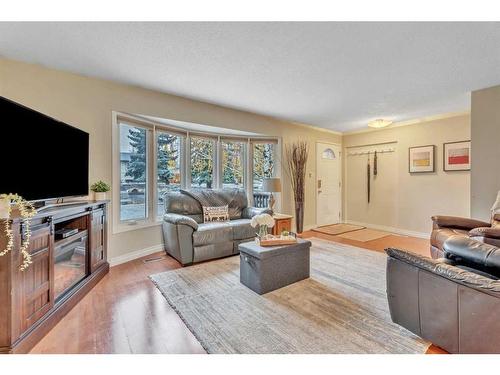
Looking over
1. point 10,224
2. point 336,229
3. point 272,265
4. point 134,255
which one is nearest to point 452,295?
point 272,265

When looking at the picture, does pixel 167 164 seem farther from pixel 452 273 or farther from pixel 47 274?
pixel 452 273

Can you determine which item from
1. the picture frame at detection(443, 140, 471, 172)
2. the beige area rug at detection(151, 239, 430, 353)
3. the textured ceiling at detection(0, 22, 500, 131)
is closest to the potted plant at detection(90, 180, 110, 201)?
the beige area rug at detection(151, 239, 430, 353)

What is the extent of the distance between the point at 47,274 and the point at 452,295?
279 centimetres

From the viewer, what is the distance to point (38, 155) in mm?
2051

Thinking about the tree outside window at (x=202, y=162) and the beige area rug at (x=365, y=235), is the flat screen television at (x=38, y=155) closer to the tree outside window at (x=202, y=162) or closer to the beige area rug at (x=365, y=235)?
the tree outside window at (x=202, y=162)

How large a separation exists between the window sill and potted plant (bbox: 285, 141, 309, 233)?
2.79 metres

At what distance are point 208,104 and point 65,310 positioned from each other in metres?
3.25

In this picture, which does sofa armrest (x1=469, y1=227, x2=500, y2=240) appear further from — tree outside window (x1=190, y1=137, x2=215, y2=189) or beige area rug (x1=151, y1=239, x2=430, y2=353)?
tree outside window (x1=190, y1=137, x2=215, y2=189)

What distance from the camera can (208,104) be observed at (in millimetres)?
4023

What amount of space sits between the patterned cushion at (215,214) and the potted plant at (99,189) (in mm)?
1455

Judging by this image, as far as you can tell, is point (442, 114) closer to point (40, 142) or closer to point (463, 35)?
point (463, 35)

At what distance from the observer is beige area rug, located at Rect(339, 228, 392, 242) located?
4.64 meters

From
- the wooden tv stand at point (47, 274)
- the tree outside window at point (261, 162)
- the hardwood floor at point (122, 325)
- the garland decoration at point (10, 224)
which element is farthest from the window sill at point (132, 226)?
the tree outside window at point (261, 162)
